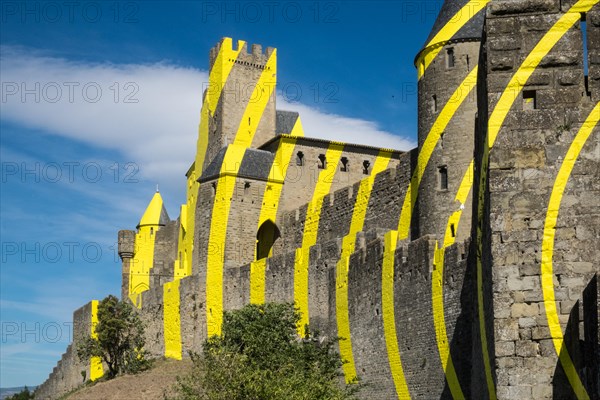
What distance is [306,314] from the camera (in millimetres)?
34625

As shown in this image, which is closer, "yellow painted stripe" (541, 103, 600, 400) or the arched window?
"yellow painted stripe" (541, 103, 600, 400)

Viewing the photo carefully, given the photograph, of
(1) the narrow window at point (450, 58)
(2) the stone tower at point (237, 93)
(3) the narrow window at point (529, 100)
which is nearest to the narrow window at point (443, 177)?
(1) the narrow window at point (450, 58)

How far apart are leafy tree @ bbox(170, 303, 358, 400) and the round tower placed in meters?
5.18

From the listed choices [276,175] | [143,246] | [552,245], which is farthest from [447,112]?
[143,246]

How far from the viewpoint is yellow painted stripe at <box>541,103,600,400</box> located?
389 inches

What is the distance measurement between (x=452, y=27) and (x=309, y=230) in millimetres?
12770

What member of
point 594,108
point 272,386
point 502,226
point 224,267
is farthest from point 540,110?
point 224,267

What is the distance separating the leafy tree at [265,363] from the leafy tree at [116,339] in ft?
47.1

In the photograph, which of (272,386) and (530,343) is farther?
(272,386)

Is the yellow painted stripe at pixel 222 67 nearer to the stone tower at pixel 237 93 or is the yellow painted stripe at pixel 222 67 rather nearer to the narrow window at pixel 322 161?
the stone tower at pixel 237 93

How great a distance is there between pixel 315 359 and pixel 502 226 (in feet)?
69.3

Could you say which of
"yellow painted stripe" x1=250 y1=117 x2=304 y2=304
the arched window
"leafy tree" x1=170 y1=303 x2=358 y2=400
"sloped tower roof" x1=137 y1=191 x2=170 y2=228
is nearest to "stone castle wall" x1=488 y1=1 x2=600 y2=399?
"leafy tree" x1=170 y1=303 x2=358 y2=400

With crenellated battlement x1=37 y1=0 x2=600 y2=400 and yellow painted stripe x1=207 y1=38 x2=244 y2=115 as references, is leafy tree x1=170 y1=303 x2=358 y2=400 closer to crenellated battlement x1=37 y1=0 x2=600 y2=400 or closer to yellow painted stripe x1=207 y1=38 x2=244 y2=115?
crenellated battlement x1=37 y1=0 x2=600 y2=400

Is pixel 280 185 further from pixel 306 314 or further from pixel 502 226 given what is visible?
pixel 502 226
